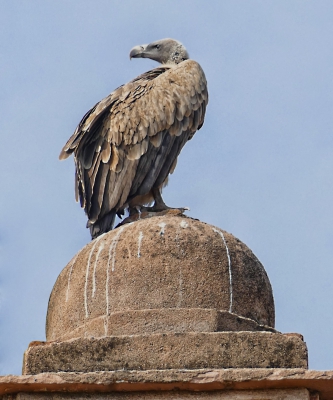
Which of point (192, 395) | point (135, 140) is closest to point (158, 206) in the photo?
point (135, 140)

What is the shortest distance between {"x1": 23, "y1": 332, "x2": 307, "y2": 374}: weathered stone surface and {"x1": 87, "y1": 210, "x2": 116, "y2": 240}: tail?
2.72 meters

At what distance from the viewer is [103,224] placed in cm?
963

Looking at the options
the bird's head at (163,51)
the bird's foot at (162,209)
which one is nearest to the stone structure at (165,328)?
the bird's foot at (162,209)

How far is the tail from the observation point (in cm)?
955

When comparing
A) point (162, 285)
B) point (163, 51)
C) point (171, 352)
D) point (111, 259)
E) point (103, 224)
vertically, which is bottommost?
point (171, 352)

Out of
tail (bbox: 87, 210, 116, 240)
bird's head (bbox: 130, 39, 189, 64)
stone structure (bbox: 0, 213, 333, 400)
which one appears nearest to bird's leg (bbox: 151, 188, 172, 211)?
tail (bbox: 87, 210, 116, 240)

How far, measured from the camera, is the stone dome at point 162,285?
723cm

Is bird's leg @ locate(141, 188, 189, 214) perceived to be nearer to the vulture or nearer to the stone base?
the vulture

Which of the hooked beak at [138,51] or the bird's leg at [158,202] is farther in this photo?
the hooked beak at [138,51]

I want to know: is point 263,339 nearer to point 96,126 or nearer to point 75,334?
point 75,334

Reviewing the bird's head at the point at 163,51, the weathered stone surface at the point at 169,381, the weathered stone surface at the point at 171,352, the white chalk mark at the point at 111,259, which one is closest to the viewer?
the weathered stone surface at the point at 169,381

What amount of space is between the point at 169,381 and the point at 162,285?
1030mm

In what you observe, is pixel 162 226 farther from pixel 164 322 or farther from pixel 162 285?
pixel 164 322

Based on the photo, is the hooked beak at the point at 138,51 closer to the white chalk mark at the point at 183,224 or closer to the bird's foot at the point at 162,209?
the bird's foot at the point at 162,209
